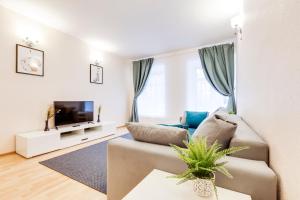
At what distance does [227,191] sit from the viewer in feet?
2.77

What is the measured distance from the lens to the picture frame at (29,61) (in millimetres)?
2871

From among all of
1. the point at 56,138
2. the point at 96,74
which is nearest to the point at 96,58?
the point at 96,74

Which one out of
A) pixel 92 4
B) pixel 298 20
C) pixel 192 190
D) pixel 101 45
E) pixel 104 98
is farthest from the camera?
pixel 104 98

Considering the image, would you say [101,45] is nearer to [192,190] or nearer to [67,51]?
[67,51]

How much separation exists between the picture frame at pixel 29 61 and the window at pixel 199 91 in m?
3.61

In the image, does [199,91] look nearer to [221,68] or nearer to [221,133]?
[221,68]

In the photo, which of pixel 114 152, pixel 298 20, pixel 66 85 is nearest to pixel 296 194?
pixel 298 20

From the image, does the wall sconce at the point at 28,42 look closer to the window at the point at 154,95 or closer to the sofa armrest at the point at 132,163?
the sofa armrest at the point at 132,163

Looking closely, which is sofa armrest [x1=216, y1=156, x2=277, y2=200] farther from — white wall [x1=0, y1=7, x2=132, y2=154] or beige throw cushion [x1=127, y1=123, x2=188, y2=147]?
white wall [x1=0, y1=7, x2=132, y2=154]

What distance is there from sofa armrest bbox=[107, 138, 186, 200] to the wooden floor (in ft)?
1.50

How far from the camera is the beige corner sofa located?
2.75 feet

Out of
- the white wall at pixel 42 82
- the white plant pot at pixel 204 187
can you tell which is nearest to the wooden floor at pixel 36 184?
the white wall at pixel 42 82

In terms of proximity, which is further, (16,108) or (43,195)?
(16,108)

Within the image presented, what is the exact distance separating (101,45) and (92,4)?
1860 mm
